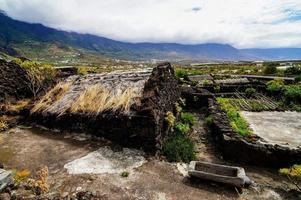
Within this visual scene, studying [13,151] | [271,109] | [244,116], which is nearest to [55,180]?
[13,151]

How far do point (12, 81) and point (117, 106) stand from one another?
7.15 meters

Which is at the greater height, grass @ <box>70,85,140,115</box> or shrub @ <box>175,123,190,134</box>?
grass @ <box>70,85,140,115</box>

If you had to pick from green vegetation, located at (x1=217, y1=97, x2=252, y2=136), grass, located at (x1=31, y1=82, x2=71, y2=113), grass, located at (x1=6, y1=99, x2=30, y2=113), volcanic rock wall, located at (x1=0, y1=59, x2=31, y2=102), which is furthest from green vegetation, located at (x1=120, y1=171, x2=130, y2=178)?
volcanic rock wall, located at (x1=0, y1=59, x2=31, y2=102)

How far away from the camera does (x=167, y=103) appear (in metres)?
12.0

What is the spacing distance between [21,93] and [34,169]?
26.0ft

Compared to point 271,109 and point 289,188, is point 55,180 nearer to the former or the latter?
point 289,188

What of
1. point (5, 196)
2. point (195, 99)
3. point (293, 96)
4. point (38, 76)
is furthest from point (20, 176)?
point (293, 96)

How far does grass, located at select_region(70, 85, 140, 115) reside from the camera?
414 inches

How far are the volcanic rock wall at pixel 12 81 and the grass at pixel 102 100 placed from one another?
4580mm

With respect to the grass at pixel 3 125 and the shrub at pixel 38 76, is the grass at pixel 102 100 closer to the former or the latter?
the grass at pixel 3 125

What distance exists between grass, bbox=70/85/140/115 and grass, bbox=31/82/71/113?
167 centimetres

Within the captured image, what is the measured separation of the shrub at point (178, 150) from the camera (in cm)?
941

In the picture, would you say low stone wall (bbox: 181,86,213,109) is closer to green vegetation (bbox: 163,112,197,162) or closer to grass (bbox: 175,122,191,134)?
grass (bbox: 175,122,191,134)

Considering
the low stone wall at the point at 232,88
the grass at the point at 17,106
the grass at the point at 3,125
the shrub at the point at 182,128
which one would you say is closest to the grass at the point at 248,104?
the low stone wall at the point at 232,88
